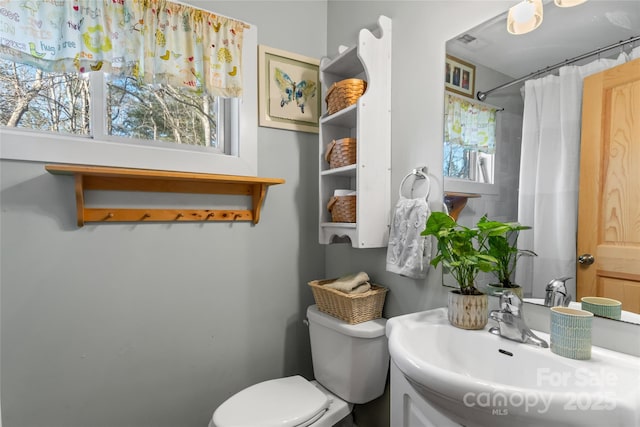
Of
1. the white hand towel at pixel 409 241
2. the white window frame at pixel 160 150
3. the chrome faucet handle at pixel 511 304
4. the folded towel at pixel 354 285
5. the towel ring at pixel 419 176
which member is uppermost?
the white window frame at pixel 160 150

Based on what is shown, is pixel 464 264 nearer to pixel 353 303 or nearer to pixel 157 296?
pixel 353 303

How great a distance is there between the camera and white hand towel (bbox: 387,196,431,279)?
1202mm

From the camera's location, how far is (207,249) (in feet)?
4.91

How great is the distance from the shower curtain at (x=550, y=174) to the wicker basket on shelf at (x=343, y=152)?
2.15ft

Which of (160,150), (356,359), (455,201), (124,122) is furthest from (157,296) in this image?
(455,201)

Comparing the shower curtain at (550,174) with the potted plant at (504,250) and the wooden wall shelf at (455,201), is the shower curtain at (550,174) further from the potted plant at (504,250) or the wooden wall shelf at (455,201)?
the wooden wall shelf at (455,201)

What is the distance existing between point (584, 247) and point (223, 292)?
54.1 inches

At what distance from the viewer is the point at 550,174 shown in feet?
3.06

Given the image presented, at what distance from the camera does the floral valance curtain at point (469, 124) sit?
1084 mm

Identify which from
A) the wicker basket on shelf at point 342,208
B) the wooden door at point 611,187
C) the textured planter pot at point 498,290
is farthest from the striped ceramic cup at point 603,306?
the wicker basket on shelf at point 342,208

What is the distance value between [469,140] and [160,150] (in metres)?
1.23

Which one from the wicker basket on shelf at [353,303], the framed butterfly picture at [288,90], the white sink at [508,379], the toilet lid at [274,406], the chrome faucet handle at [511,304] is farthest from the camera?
the framed butterfly picture at [288,90]

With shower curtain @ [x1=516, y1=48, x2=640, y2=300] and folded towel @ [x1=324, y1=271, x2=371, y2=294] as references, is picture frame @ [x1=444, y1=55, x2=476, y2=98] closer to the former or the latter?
shower curtain @ [x1=516, y1=48, x2=640, y2=300]

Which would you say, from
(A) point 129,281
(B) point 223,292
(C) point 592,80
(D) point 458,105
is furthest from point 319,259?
(C) point 592,80
